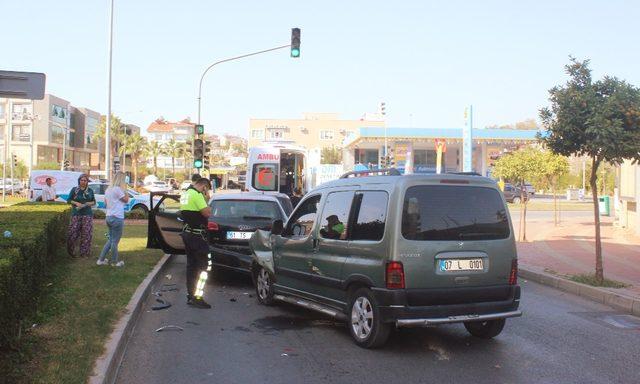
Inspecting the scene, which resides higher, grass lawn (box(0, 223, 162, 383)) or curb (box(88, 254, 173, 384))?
grass lawn (box(0, 223, 162, 383))

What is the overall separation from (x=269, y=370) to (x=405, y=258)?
66.6 inches

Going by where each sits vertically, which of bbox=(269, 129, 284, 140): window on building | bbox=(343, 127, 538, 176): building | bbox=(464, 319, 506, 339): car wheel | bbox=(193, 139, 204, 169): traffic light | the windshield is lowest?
bbox=(464, 319, 506, 339): car wheel

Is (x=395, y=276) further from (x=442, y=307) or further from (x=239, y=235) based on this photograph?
(x=239, y=235)

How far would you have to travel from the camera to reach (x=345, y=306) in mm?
6641

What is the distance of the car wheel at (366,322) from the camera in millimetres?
6113

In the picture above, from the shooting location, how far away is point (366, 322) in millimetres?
6305

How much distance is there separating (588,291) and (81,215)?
940 centimetres

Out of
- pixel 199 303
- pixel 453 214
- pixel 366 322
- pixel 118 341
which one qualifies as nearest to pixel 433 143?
pixel 199 303

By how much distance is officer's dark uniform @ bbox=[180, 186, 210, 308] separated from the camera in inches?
340

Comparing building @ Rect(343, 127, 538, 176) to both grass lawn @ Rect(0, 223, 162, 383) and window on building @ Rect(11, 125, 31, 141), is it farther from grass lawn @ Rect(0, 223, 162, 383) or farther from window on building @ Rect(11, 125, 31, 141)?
window on building @ Rect(11, 125, 31, 141)

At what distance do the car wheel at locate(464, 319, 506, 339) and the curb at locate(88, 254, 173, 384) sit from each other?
3709 millimetres

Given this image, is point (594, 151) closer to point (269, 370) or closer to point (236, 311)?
point (236, 311)

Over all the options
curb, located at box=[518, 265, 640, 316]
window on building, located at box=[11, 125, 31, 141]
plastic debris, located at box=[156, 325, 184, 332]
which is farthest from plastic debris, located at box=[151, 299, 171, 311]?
window on building, located at box=[11, 125, 31, 141]

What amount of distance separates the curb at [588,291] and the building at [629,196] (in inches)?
421
